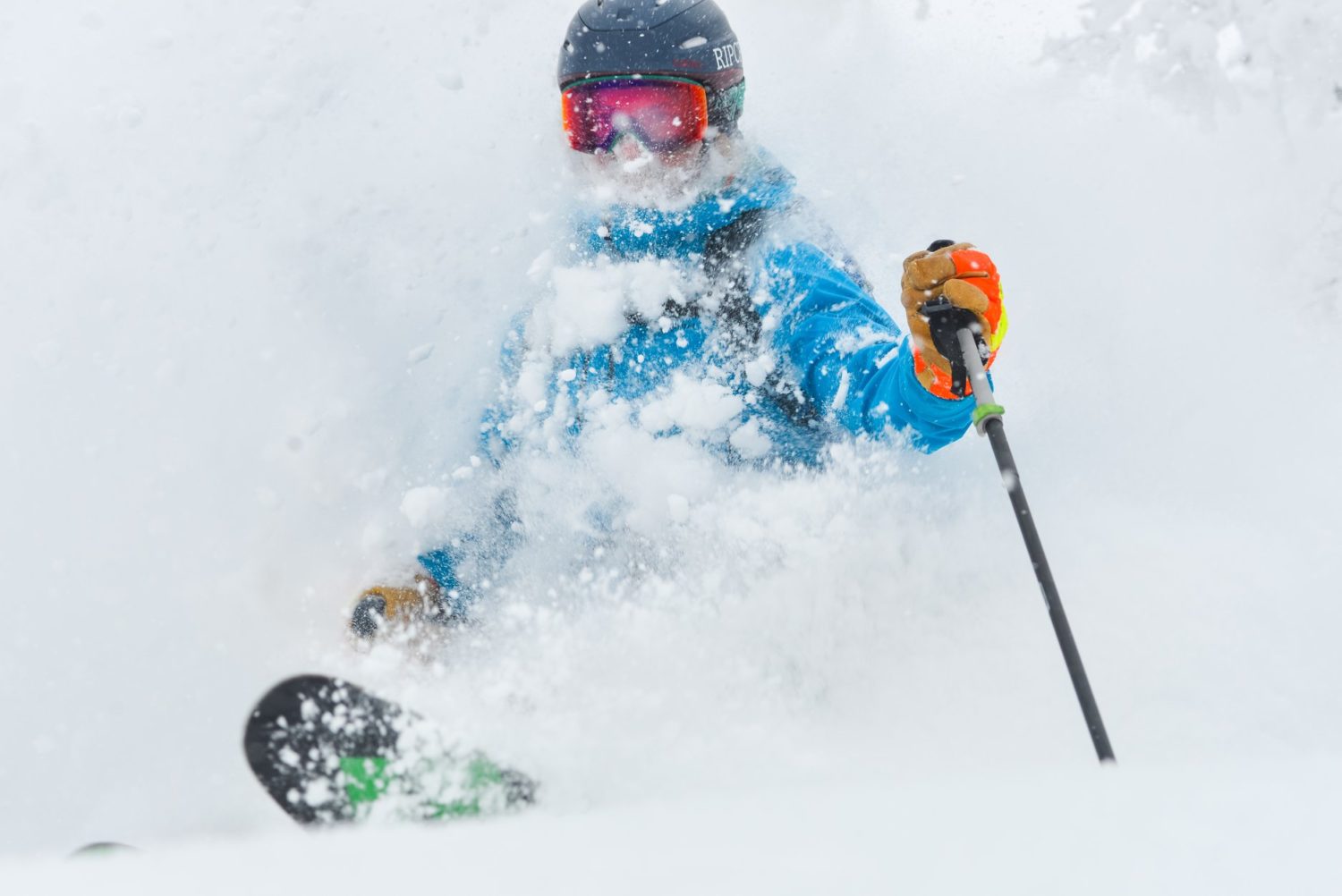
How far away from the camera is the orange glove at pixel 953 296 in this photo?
1.71 metres

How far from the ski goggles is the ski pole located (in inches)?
44.1

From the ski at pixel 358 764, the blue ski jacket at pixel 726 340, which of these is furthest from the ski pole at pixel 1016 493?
the ski at pixel 358 764

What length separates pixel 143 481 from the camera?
2.91 meters

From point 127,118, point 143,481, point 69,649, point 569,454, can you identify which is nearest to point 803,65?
point 569,454

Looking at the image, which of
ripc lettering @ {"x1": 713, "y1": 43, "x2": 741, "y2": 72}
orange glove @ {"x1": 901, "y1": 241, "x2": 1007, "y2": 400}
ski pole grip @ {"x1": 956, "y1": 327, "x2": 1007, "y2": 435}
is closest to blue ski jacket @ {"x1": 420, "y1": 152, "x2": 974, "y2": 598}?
ripc lettering @ {"x1": 713, "y1": 43, "x2": 741, "y2": 72}

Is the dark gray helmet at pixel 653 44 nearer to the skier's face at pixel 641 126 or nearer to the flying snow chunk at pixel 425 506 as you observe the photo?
the skier's face at pixel 641 126

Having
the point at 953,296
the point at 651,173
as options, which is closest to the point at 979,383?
the point at 953,296

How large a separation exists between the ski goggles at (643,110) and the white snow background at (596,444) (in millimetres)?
613

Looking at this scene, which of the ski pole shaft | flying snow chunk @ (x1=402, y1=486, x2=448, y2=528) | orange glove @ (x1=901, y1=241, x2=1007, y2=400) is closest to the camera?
the ski pole shaft

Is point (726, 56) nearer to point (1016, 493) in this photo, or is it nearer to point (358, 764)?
point (1016, 493)

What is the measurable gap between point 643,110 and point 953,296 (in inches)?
48.2

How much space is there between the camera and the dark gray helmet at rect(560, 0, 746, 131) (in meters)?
2.37

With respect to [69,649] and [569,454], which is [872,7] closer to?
[569,454]

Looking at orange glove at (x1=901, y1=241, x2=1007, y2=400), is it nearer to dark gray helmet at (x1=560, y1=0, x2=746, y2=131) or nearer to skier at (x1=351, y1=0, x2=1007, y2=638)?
skier at (x1=351, y1=0, x2=1007, y2=638)
